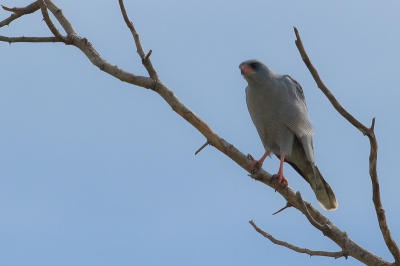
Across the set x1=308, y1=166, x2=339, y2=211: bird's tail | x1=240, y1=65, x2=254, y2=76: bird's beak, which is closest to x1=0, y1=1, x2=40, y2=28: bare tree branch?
x1=240, y1=65, x2=254, y2=76: bird's beak

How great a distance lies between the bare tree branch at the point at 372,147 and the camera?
4.48 metres

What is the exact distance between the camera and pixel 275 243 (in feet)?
18.5

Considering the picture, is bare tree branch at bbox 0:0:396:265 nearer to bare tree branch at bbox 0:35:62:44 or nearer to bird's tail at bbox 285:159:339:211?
bare tree branch at bbox 0:35:62:44

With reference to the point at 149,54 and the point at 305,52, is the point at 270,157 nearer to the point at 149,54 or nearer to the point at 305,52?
the point at 149,54

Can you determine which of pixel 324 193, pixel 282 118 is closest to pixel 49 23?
pixel 282 118

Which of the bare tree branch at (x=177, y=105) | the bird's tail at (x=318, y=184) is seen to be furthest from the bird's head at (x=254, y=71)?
the bare tree branch at (x=177, y=105)

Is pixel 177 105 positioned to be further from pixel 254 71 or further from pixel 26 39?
pixel 254 71

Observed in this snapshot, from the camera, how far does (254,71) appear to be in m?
7.81

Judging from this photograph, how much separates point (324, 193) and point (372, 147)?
11.1ft

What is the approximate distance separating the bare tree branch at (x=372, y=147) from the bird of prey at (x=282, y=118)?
8.42 ft

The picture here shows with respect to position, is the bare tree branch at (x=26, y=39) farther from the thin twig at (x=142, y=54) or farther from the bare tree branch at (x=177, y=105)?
the thin twig at (x=142, y=54)

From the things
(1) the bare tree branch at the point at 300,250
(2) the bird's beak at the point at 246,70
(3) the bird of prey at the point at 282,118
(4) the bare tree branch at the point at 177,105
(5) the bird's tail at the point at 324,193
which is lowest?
(1) the bare tree branch at the point at 300,250

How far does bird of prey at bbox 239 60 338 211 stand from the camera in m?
7.67

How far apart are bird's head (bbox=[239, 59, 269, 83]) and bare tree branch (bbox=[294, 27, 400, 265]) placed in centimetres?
318
